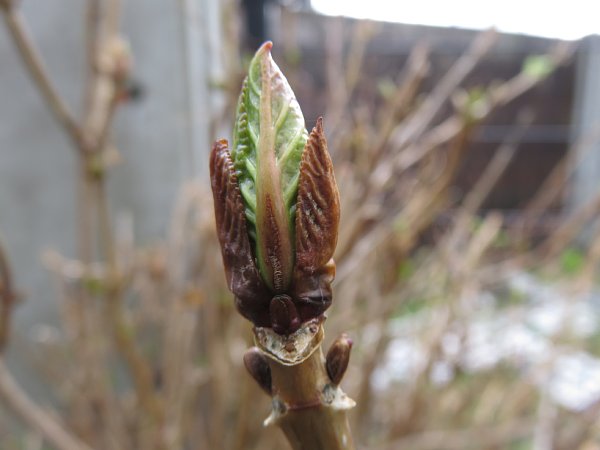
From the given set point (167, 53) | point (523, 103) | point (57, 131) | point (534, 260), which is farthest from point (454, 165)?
point (523, 103)

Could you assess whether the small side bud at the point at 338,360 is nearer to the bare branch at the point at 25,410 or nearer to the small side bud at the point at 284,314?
the small side bud at the point at 284,314

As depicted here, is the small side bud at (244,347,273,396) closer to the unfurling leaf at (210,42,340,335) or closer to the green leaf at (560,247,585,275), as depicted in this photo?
the unfurling leaf at (210,42,340,335)

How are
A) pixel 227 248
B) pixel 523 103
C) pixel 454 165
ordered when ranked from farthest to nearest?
pixel 523 103, pixel 454 165, pixel 227 248

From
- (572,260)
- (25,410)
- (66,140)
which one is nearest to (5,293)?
(25,410)

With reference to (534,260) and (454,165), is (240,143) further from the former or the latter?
(534,260)

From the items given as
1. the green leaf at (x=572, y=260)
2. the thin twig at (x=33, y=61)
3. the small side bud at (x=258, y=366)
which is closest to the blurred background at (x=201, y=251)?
the thin twig at (x=33, y=61)

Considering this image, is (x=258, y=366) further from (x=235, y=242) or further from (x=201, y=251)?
(x=201, y=251)

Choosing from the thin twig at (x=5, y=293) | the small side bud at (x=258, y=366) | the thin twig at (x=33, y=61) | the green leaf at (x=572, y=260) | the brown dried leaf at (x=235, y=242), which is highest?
the thin twig at (x=33, y=61)
